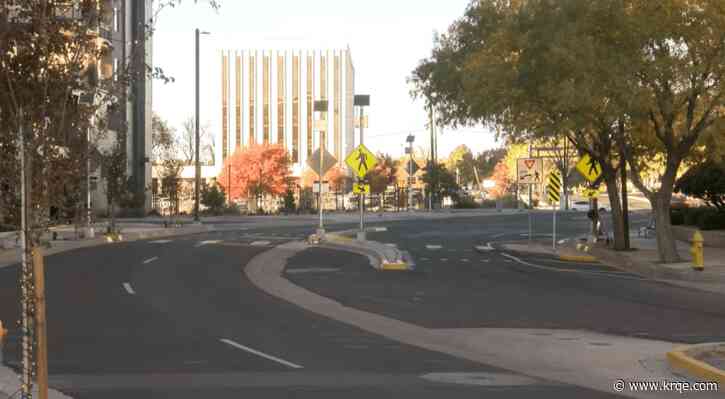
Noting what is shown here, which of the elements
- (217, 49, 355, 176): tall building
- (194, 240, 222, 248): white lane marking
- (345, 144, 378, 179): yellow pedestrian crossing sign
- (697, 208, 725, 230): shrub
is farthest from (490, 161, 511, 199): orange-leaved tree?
(345, 144, 378, 179): yellow pedestrian crossing sign

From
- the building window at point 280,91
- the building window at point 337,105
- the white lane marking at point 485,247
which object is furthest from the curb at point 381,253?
the building window at point 280,91

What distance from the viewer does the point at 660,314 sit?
60.7 ft

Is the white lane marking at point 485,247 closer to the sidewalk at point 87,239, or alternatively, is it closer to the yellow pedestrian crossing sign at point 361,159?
the yellow pedestrian crossing sign at point 361,159

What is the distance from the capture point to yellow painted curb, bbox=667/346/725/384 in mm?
11156

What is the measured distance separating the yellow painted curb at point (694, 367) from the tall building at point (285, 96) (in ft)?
312

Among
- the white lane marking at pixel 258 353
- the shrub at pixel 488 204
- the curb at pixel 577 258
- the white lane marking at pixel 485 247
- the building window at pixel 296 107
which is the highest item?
the building window at pixel 296 107

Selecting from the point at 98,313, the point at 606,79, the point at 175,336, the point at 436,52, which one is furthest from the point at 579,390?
the point at 436,52

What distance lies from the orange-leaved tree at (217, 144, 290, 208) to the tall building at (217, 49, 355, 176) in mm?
13080

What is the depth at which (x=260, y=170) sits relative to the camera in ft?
303

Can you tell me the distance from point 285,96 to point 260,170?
1940 centimetres

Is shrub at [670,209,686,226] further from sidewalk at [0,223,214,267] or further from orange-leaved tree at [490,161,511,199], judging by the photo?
orange-leaved tree at [490,161,511,199]

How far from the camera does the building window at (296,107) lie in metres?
109

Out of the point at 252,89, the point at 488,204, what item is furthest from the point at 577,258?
the point at 252,89

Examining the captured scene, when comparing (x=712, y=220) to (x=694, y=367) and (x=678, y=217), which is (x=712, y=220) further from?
(x=694, y=367)
